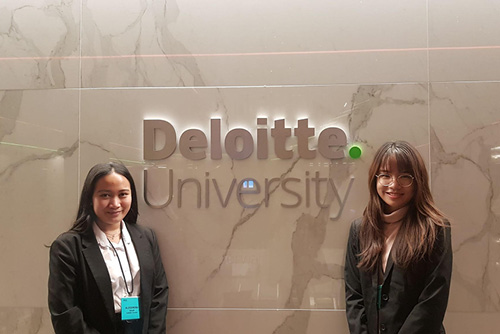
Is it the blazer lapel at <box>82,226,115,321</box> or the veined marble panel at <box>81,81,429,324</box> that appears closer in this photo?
the blazer lapel at <box>82,226,115,321</box>

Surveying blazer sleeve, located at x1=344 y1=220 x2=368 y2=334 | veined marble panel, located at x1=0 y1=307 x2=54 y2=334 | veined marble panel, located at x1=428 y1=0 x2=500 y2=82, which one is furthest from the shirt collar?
veined marble panel, located at x1=428 y1=0 x2=500 y2=82

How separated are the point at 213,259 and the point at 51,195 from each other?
123cm

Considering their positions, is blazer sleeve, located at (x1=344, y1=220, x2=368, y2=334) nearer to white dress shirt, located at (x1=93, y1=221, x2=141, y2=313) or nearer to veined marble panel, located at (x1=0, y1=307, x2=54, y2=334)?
white dress shirt, located at (x1=93, y1=221, x2=141, y2=313)

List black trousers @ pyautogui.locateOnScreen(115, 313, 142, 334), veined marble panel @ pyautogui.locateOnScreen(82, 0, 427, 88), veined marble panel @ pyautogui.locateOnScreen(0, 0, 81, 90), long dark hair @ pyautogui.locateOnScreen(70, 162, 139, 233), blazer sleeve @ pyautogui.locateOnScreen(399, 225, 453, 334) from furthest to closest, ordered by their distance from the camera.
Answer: veined marble panel @ pyautogui.locateOnScreen(0, 0, 81, 90), veined marble panel @ pyautogui.locateOnScreen(82, 0, 427, 88), long dark hair @ pyautogui.locateOnScreen(70, 162, 139, 233), black trousers @ pyautogui.locateOnScreen(115, 313, 142, 334), blazer sleeve @ pyautogui.locateOnScreen(399, 225, 453, 334)

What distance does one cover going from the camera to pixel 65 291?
287cm

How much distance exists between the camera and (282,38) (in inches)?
137

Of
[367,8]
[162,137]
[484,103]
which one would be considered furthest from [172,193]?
[484,103]

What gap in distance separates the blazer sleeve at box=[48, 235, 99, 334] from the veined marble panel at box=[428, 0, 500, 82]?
259 cm

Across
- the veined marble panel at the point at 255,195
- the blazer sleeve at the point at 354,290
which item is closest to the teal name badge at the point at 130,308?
the veined marble panel at the point at 255,195

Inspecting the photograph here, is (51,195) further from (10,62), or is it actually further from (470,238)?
(470,238)

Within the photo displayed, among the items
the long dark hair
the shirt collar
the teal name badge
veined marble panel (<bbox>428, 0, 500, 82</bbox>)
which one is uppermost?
veined marble panel (<bbox>428, 0, 500, 82</bbox>)

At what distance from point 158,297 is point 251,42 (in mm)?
1822

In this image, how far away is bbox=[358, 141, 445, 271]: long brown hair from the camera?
282cm

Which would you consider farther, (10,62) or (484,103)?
(10,62)
